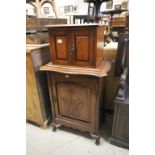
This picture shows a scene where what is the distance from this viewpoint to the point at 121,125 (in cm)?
133

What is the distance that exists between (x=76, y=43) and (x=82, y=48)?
2.5 inches

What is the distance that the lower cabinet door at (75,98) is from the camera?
1.25m

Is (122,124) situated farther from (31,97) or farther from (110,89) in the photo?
(31,97)

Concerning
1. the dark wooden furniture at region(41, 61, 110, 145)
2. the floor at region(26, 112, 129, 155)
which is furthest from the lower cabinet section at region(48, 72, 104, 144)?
the floor at region(26, 112, 129, 155)

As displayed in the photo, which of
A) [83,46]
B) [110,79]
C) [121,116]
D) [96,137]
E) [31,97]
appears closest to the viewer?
[83,46]

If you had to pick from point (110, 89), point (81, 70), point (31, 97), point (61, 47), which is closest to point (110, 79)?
point (110, 89)

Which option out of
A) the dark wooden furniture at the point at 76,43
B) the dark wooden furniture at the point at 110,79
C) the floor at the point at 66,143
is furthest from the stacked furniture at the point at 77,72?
the dark wooden furniture at the point at 110,79

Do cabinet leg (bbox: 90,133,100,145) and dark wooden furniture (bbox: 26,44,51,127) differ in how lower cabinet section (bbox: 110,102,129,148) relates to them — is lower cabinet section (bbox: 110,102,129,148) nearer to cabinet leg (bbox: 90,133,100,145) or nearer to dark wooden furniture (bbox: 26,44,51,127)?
cabinet leg (bbox: 90,133,100,145)

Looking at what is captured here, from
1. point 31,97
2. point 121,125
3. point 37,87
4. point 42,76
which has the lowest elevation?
point 121,125

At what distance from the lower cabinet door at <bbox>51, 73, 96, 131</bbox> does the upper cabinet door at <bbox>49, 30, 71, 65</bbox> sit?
0.48 feet

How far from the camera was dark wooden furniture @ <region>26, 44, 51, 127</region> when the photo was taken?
1339mm

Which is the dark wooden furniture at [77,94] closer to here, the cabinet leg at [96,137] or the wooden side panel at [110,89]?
the cabinet leg at [96,137]
